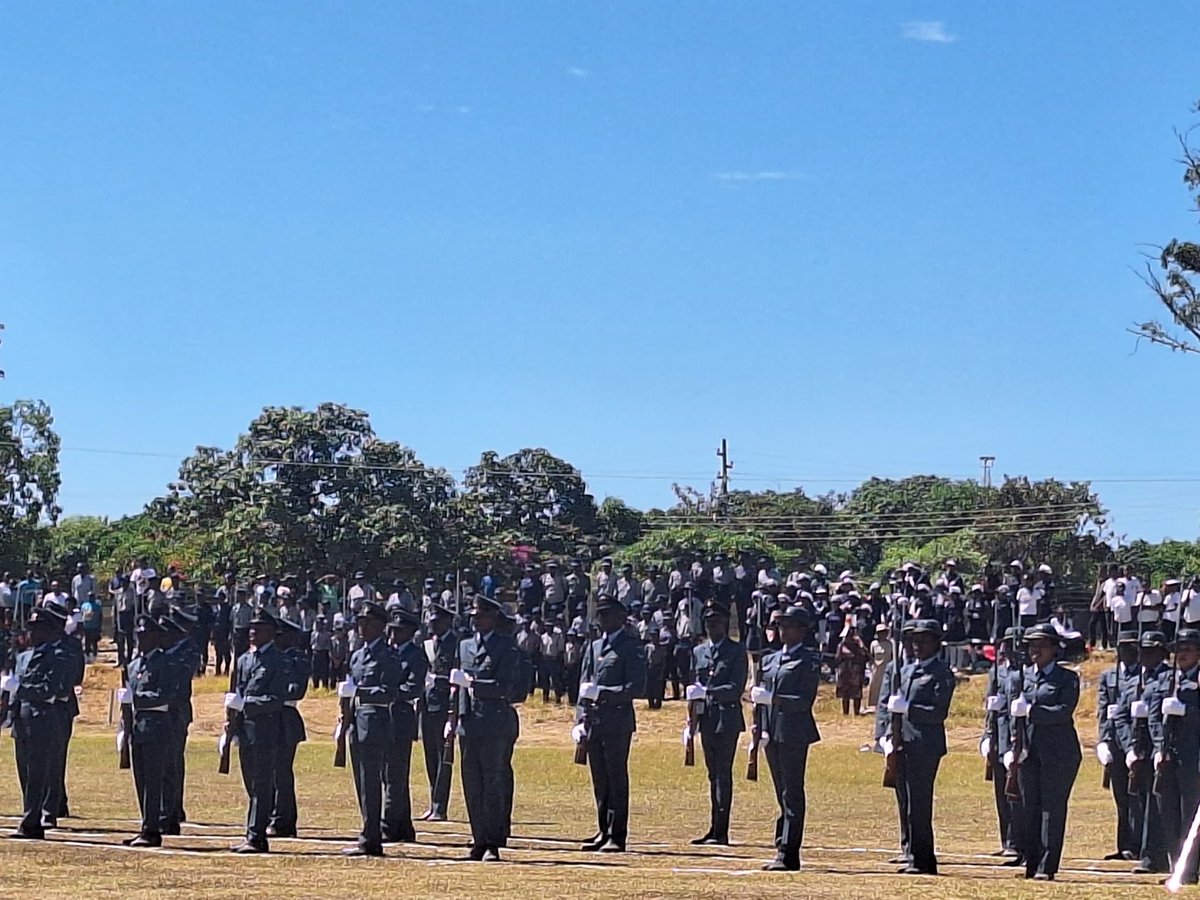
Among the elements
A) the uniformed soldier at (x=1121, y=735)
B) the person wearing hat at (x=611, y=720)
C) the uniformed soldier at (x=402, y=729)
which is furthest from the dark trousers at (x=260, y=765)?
the uniformed soldier at (x=1121, y=735)

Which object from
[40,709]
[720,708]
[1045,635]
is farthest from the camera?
[720,708]

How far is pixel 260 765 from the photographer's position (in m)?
16.1

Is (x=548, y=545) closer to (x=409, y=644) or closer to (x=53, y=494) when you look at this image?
(x=53, y=494)

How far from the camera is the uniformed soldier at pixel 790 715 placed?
1534 centimetres

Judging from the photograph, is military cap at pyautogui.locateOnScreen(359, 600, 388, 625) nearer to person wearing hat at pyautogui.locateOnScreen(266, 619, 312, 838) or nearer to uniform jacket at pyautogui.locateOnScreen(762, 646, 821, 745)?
person wearing hat at pyautogui.locateOnScreen(266, 619, 312, 838)

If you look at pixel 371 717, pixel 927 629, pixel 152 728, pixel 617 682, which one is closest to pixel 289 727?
pixel 371 717

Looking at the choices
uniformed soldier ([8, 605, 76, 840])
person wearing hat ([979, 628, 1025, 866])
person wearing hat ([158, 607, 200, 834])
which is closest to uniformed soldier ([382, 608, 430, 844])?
person wearing hat ([158, 607, 200, 834])

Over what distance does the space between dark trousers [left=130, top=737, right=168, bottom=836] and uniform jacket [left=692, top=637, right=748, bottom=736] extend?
5.10 m

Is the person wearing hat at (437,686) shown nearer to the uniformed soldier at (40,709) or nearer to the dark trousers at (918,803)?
the uniformed soldier at (40,709)

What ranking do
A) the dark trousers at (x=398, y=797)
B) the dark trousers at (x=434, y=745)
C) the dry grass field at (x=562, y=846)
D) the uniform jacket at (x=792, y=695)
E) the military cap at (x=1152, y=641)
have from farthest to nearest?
1. the dark trousers at (x=434, y=745)
2. the dark trousers at (x=398, y=797)
3. the military cap at (x=1152, y=641)
4. the uniform jacket at (x=792, y=695)
5. the dry grass field at (x=562, y=846)

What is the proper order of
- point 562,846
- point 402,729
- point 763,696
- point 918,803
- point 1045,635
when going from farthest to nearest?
1. point 562,846
2. point 402,729
3. point 763,696
4. point 918,803
5. point 1045,635

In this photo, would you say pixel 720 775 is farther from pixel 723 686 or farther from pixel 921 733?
pixel 921 733

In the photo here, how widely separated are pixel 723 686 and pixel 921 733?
10.1ft

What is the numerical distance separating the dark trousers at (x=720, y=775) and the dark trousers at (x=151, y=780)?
198 inches
